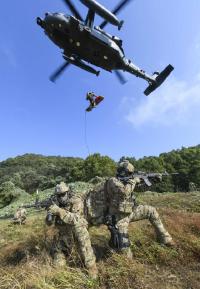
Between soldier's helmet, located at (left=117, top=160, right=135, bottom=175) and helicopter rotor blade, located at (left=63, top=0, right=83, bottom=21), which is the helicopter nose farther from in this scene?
soldier's helmet, located at (left=117, top=160, right=135, bottom=175)

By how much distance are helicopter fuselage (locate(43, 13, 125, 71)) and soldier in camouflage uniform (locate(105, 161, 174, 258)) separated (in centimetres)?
870

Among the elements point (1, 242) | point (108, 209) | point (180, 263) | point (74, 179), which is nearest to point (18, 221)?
point (1, 242)

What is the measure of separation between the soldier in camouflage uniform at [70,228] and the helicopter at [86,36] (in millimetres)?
9076

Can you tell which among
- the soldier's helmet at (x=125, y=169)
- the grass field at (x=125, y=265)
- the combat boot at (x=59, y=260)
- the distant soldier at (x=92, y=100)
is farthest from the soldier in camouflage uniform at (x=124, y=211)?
the distant soldier at (x=92, y=100)

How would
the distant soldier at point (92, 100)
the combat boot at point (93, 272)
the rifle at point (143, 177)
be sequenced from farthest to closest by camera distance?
the distant soldier at point (92, 100), the rifle at point (143, 177), the combat boot at point (93, 272)

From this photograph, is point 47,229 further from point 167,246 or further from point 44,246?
point 167,246

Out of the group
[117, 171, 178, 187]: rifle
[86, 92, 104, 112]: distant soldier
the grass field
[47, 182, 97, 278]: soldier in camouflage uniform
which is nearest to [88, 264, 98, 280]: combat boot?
[47, 182, 97, 278]: soldier in camouflage uniform

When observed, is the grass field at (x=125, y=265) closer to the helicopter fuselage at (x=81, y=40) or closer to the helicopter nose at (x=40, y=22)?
the helicopter fuselage at (x=81, y=40)

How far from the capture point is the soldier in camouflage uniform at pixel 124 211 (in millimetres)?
8883

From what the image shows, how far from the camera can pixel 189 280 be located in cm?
733

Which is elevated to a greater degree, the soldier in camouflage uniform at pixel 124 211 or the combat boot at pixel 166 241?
the soldier in camouflage uniform at pixel 124 211

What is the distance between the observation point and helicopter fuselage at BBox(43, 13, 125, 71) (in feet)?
52.0

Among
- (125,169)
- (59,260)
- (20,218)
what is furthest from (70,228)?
(20,218)

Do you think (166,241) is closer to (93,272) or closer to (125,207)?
(125,207)
